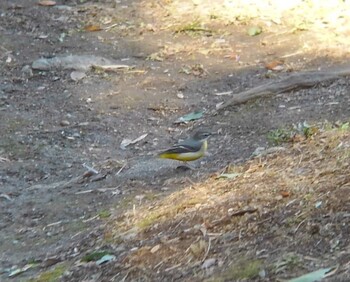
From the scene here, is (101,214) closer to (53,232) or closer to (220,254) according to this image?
(53,232)

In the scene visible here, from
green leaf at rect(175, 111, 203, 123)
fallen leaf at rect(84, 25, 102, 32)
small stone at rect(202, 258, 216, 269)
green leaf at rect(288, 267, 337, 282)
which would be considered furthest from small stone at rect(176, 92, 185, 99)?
green leaf at rect(288, 267, 337, 282)

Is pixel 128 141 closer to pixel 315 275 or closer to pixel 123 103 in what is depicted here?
pixel 123 103

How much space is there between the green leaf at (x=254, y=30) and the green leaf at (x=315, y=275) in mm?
5170

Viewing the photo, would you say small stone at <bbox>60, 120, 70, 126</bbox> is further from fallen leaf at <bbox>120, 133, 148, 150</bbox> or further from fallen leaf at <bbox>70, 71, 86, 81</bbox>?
fallen leaf at <bbox>70, 71, 86, 81</bbox>

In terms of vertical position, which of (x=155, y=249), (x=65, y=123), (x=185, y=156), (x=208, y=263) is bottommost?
(x=65, y=123)

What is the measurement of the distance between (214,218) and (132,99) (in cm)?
308

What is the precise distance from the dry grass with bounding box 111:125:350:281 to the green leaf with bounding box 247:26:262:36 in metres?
3.65

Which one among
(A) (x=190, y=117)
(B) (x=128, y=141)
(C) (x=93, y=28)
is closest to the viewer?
(B) (x=128, y=141)

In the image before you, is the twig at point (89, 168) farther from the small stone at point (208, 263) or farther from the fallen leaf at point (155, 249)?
the small stone at point (208, 263)

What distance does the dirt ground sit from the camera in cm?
455

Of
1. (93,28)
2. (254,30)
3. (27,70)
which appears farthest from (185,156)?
(93,28)

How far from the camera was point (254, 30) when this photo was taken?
8.02 m

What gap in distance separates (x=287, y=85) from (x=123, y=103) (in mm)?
1350

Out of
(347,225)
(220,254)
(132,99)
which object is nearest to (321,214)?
(347,225)
